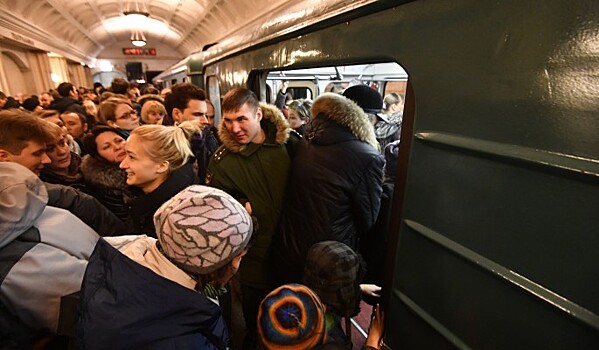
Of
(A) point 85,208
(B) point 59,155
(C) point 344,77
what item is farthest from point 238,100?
(C) point 344,77

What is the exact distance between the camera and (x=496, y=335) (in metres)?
0.97

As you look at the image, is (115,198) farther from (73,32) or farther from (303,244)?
(73,32)

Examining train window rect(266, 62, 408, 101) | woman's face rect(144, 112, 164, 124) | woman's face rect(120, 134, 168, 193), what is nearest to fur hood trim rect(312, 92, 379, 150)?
woman's face rect(120, 134, 168, 193)

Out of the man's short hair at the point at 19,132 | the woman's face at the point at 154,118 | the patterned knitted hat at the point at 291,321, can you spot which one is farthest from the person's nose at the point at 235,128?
the woman's face at the point at 154,118

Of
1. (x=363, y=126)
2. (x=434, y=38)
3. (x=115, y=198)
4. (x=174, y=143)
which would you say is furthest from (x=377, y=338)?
(x=115, y=198)

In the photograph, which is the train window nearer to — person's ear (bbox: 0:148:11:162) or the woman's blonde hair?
the woman's blonde hair

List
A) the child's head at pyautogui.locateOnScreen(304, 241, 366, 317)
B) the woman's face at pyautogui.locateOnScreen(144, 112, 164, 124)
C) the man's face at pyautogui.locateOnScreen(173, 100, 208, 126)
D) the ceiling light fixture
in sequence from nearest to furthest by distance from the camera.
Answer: the child's head at pyautogui.locateOnScreen(304, 241, 366, 317)
the man's face at pyautogui.locateOnScreen(173, 100, 208, 126)
the woman's face at pyautogui.locateOnScreen(144, 112, 164, 124)
the ceiling light fixture

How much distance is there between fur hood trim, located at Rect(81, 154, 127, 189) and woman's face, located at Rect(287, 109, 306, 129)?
2.48m

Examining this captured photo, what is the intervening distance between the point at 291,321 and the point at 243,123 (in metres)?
1.32

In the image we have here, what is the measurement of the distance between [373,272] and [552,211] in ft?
5.30

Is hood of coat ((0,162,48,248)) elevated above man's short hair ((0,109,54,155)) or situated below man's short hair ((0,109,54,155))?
below

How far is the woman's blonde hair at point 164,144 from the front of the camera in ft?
5.39

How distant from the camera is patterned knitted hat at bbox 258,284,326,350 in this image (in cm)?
114

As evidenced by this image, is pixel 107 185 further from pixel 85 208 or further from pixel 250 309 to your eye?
pixel 250 309
